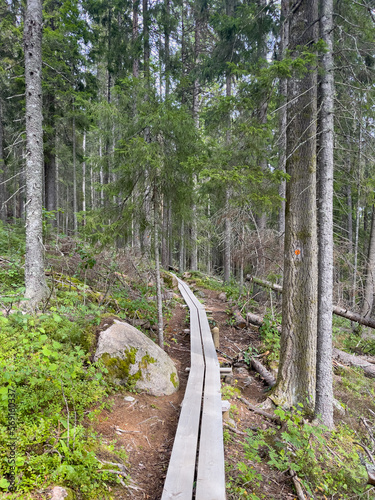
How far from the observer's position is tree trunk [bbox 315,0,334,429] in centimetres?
521

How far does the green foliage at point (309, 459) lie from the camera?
3.93 metres

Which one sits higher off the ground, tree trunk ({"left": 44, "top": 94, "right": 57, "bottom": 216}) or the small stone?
tree trunk ({"left": 44, "top": 94, "right": 57, "bottom": 216})

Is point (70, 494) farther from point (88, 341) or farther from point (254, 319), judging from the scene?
point (254, 319)

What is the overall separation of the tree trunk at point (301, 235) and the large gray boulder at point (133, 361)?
234 centimetres

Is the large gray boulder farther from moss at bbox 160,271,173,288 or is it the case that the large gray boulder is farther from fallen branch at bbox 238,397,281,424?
moss at bbox 160,271,173,288

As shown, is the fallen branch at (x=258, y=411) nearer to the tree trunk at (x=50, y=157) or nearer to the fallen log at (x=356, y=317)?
the fallen log at (x=356, y=317)

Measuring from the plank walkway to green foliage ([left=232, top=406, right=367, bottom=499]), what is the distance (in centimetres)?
57

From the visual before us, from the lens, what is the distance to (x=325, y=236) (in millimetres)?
5484

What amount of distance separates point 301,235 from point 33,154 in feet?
19.9

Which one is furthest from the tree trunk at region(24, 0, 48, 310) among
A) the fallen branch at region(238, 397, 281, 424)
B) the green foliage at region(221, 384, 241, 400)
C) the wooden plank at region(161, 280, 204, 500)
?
the fallen branch at region(238, 397, 281, 424)

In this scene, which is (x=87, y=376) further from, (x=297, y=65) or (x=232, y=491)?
(x=297, y=65)

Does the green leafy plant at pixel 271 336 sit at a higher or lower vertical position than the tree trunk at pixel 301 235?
lower

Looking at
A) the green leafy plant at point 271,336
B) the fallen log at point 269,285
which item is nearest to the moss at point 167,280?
the fallen log at point 269,285

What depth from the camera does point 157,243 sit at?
7055 millimetres
